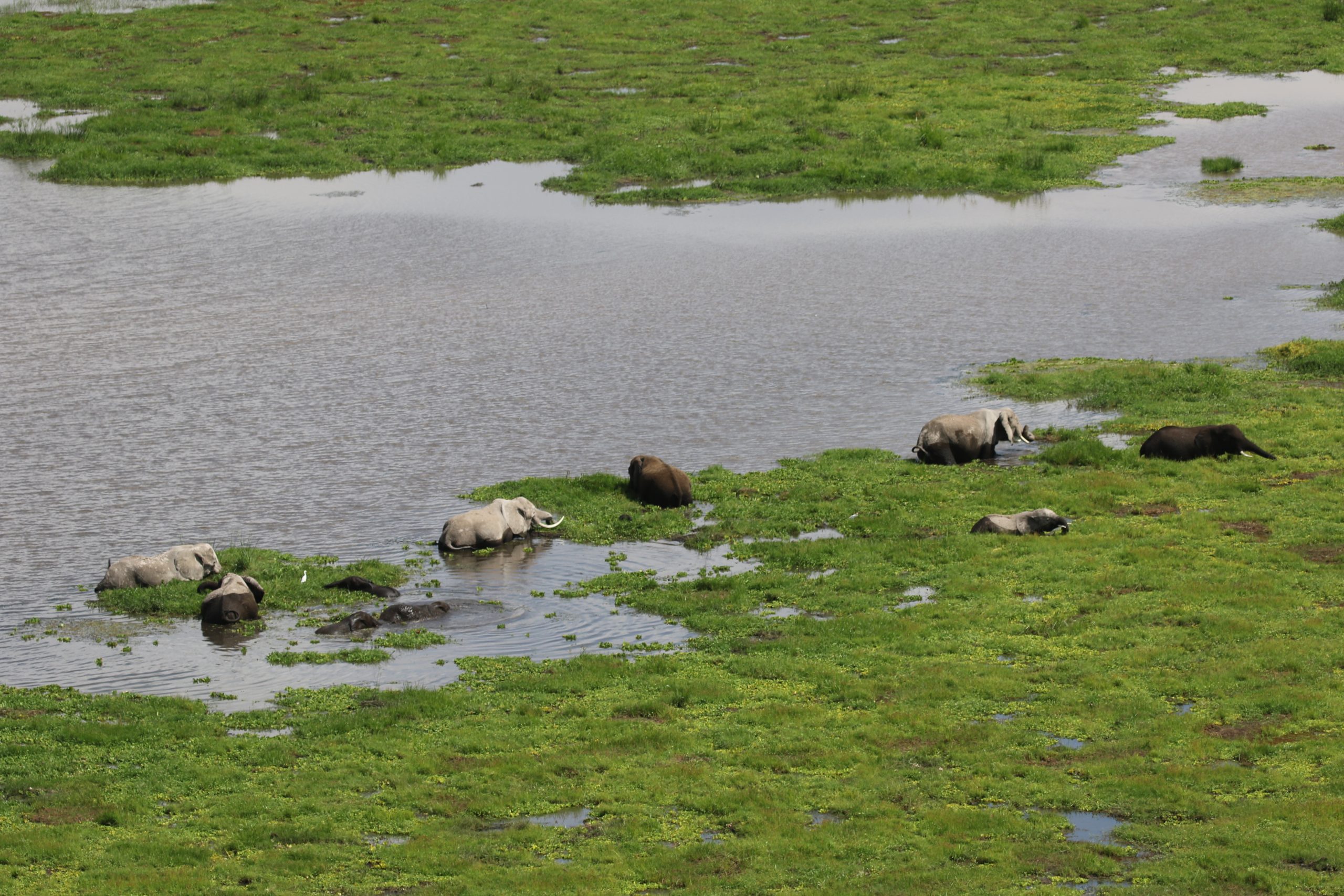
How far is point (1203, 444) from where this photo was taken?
2438cm

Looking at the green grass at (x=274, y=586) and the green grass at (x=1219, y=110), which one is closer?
the green grass at (x=274, y=586)

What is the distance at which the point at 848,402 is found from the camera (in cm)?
2880

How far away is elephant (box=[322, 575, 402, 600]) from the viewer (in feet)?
65.3

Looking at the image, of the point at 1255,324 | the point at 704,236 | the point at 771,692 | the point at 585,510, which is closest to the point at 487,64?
the point at 704,236

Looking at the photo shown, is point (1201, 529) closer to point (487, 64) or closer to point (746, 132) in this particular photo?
point (746, 132)

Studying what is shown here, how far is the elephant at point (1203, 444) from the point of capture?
79.5 feet

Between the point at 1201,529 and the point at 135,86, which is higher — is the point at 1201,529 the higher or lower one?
the lower one

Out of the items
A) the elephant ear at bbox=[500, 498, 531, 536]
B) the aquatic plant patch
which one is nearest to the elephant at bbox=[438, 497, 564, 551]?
the elephant ear at bbox=[500, 498, 531, 536]

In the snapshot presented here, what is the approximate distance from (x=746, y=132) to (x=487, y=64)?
17.9 m

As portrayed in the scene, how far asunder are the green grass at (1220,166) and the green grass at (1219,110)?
26.5ft

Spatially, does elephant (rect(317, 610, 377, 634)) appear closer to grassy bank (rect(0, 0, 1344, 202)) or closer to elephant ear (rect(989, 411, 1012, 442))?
→ elephant ear (rect(989, 411, 1012, 442))

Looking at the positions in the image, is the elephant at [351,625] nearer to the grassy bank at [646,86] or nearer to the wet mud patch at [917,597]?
the wet mud patch at [917,597]

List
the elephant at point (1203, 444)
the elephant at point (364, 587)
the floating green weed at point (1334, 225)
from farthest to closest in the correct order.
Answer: the floating green weed at point (1334, 225) → the elephant at point (1203, 444) → the elephant at point (364, 587)

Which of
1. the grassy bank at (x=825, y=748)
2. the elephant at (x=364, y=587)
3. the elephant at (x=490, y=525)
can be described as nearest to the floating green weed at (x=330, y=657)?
the grassy bank at (x=825, y=748)
